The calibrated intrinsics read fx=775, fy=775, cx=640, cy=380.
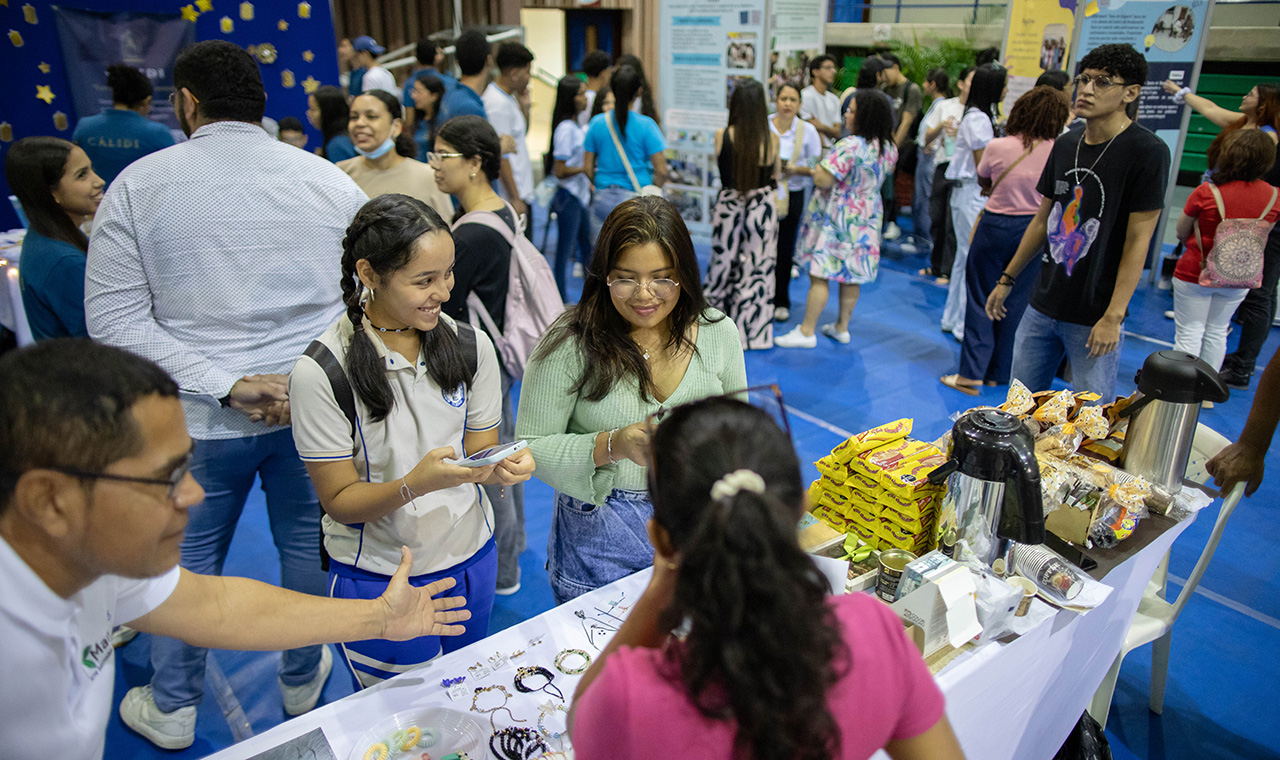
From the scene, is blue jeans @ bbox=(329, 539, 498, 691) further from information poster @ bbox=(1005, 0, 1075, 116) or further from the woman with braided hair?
information poster @ bbox=(1005, 0, 1075, 116)

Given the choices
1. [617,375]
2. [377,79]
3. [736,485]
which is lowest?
[617,375]

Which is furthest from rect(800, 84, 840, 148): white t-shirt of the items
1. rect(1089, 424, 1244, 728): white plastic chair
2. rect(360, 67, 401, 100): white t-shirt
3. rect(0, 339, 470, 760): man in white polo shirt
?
rect(0, 339, 470, 760): man in white polo shirt

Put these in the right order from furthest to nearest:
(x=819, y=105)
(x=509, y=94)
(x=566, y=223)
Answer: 1. (x=819, y=105)
2. (x=566, y=223)
3. (x=509, y=94)

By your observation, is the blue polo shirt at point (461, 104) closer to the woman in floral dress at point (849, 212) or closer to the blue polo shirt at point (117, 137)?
the blue polo shirt at point (117, 137)

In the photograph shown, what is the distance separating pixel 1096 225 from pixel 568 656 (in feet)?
8.34

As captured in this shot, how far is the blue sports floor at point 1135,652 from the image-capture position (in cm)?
235

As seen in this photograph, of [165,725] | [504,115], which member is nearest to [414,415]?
[165,725]

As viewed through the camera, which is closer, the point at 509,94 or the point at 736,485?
the point at 736,485

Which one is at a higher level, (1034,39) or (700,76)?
(1034,39)

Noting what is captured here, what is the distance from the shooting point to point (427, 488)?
1584mm

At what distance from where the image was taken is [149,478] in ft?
3.17

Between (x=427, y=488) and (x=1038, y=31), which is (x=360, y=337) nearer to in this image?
(x=427, y=488)

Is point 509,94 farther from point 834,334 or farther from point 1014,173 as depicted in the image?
point 1014,173

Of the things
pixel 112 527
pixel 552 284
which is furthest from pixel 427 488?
pixel 552 284
